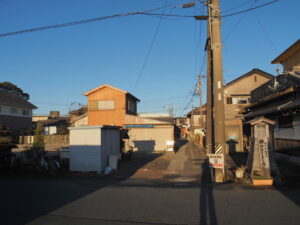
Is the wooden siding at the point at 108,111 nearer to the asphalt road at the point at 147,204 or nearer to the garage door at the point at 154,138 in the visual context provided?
the garage door at the point at 154,138

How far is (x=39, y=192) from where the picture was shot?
7969mm

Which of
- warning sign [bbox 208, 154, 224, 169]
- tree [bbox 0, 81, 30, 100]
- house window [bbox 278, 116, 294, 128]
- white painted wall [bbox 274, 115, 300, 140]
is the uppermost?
tree [bbox 0, 81, 30, 100]

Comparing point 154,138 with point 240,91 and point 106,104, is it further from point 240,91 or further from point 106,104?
point 240,91

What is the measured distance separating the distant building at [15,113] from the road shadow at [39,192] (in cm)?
2654

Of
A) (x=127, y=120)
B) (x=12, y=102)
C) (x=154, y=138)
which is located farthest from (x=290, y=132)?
(x=12, y=102)

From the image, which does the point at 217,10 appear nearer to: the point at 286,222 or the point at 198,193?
the point at 198,193

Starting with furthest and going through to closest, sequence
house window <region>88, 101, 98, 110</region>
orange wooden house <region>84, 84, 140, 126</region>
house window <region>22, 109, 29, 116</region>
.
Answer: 1. house window <region>22, 109, 29, 116</region>
2. house window <region>88, 101, 98, 110</region>
3. orange wooden house <region>84, 84, 140, 126</region>

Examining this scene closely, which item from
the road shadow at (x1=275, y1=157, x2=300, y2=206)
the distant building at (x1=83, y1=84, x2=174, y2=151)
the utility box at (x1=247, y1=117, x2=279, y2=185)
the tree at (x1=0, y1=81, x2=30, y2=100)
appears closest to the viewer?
the road shadow at (x1=275, y1=157, x2=300, y2=206)

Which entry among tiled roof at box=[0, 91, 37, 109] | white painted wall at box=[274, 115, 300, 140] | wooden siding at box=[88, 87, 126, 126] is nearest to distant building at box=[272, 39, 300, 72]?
white painted wall at box=[274, 115, 300, 140]

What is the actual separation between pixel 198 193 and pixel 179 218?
2.47 m

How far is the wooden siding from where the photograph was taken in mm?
26023

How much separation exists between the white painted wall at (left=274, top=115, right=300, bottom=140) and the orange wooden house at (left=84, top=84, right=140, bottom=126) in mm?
15927

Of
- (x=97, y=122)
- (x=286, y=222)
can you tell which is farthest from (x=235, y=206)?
(x=97, y=122)

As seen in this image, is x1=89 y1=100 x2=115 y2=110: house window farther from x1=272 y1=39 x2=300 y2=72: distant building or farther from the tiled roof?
x1=272 y1=39 x2=300 y2=72: distant building
